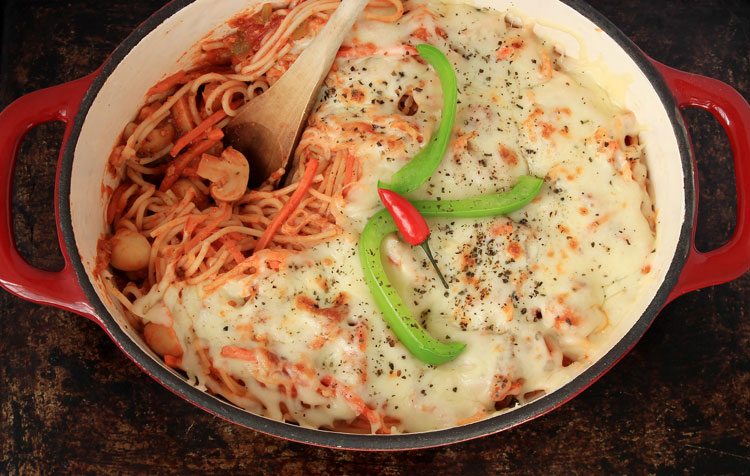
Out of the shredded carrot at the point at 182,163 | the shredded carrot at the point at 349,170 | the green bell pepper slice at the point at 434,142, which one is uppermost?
the green bell pepper slice at the point at 434,142

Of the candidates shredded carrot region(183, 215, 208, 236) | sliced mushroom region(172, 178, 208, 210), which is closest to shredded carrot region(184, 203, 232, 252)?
shredded carrot region(183, 215, 208, 236)

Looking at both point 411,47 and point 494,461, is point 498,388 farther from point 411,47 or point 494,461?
point 411,47

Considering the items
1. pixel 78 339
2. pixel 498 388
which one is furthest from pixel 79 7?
pixel 498 388

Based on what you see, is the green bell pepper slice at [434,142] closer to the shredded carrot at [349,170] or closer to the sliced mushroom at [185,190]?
the shredded carrot at [349,170]

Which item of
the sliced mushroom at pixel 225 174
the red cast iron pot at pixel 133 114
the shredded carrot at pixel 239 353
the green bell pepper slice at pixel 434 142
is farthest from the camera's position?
the sliced mushroom at pixel 225 174

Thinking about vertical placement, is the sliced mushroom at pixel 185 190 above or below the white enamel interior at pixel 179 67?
below

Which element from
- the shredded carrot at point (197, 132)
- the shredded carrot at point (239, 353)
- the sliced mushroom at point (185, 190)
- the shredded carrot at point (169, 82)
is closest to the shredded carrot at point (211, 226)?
the sliced mushroom at point (185, 190)

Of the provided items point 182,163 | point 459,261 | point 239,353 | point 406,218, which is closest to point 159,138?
point 182,163
